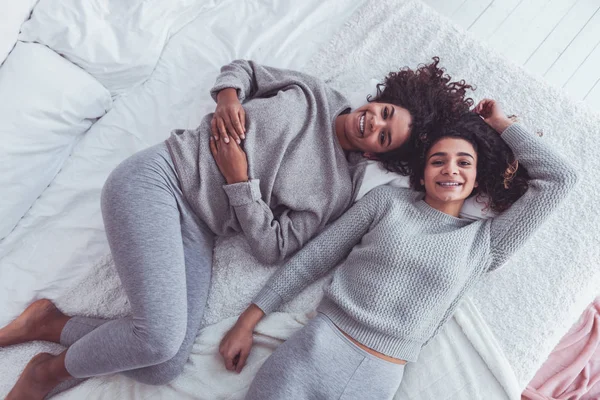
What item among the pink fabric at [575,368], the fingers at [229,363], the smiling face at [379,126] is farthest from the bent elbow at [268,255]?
the pink fabric at [575,368]

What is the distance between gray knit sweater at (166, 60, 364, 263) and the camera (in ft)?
3.47

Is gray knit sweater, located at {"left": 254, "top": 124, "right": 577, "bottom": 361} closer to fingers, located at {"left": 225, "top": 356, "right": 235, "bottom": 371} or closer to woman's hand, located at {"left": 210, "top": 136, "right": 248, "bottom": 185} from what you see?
fingers, located at {"left": 225, "top": 356, "right": 235, "bottom": 371}

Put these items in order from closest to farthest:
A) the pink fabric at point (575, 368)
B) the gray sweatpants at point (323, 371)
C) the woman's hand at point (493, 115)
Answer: the gray sweatpants at point (323, 371) < the woman's hand at point (493, 115) < the pink fabric at point (575, 368)

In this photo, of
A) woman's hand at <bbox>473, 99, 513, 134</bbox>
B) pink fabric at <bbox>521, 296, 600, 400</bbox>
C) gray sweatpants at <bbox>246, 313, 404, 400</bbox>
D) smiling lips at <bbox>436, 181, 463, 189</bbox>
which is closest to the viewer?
gray sweatpants at <bbox>246, 313, 404, 400</bbox>

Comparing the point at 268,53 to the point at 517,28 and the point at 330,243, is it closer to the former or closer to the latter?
the point at 330,243

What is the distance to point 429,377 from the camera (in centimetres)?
103

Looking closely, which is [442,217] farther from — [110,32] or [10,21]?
[10,21]

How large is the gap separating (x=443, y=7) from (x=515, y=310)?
1.21 meters

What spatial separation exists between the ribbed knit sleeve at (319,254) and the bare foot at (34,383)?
20.1 inches

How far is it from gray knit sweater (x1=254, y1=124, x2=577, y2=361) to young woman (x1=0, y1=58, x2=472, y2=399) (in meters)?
0.08

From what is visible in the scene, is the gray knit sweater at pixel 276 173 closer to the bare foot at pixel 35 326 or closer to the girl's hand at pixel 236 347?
the girl's hand at pixel 236 347

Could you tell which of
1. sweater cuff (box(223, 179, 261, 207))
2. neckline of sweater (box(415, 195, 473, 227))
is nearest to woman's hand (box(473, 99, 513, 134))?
neckline of sweater (box(415, 195, 473, 227))

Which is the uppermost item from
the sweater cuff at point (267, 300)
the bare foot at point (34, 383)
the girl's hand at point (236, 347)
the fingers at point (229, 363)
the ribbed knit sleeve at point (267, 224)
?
the ribbed knit sleeve at point (267, 224)

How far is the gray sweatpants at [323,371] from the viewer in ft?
2.99
